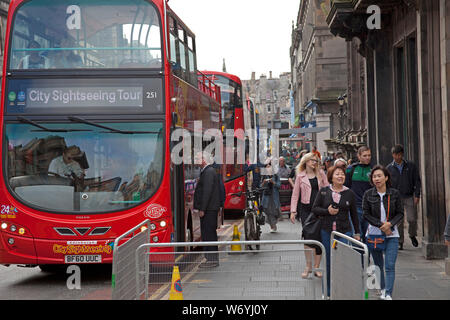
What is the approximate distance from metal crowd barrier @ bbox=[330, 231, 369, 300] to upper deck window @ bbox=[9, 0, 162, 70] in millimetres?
5049

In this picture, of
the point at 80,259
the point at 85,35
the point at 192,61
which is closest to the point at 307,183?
the point at 80,259

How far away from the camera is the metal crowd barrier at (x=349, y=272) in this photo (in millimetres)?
6113

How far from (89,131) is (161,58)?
1492mm

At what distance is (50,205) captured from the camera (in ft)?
35.1

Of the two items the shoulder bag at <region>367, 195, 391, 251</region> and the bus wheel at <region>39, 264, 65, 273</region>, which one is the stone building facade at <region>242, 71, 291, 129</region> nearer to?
the bus wheel at <region>39, 264, 65, 273</region>

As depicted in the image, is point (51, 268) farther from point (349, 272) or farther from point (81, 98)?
point (349, 272)

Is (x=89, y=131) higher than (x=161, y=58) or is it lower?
lower

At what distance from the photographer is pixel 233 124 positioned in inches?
898

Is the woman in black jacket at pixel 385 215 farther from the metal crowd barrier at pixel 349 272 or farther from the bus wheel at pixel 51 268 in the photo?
the bus wheel at pixel 51 268

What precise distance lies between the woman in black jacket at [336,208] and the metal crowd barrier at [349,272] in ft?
6.49

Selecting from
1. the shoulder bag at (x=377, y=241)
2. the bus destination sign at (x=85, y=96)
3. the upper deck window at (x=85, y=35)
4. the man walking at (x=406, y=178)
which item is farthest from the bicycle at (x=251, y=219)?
the shoulder bag at (x=377, y=241)
